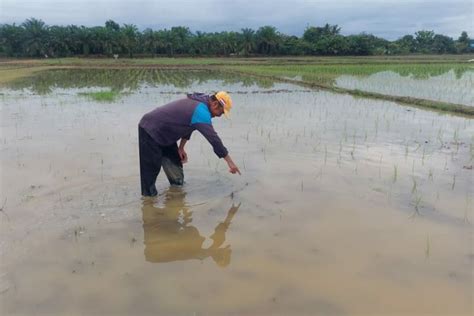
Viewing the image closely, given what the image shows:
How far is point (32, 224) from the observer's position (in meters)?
3.31

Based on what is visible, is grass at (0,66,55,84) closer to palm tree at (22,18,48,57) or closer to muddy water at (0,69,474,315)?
muddy water at (0,69,474,315)

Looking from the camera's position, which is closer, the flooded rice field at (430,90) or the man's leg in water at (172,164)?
the man's leg in water at (172,164)

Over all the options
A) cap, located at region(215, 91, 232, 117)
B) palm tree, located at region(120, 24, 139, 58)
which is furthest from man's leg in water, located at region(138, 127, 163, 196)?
palm tree, located at region(120, 24, 139, 58)

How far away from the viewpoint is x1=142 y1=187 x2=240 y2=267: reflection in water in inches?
114

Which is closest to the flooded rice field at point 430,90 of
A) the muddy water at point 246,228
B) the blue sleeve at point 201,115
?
the muddy water at point 246,228

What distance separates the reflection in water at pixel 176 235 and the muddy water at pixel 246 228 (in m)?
0.01

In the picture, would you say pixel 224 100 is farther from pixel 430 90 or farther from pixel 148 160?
pixel 430 90

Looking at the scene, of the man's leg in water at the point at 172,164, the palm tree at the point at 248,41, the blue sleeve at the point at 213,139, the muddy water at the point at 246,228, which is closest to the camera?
the muddy water at the point at 246,228

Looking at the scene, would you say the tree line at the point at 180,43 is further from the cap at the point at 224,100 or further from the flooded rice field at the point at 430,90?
the cap at the point at 224,100

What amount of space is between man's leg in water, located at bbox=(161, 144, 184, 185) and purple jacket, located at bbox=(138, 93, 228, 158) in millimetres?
226

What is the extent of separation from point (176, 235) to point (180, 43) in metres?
38.5

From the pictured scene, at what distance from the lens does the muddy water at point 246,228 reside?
7.90ft

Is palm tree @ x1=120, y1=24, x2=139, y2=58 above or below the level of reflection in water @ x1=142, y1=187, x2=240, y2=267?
above

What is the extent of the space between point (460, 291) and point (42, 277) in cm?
248
